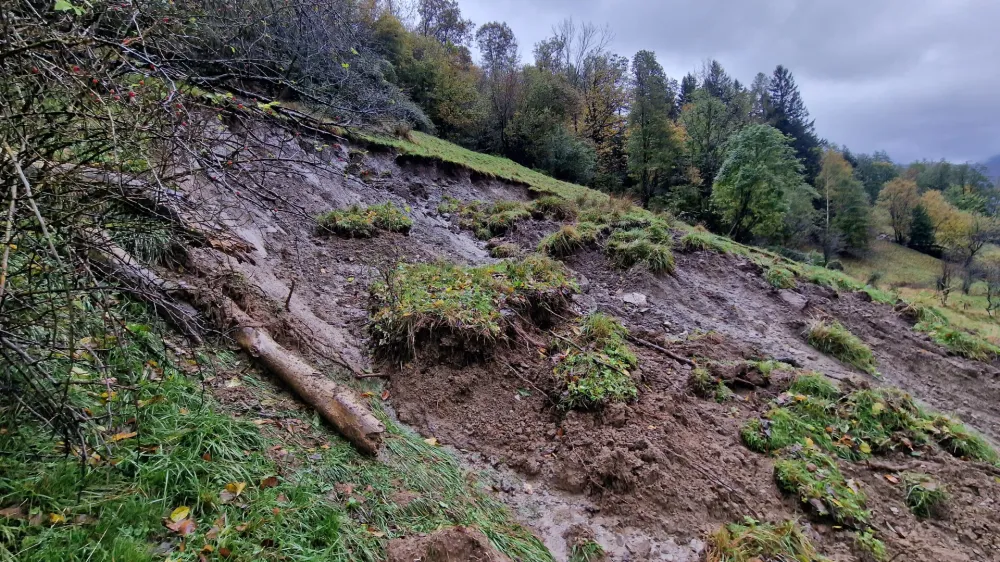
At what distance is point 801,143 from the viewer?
39.7m

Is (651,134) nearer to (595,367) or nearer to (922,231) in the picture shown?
(595,367)

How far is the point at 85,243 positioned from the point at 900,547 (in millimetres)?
5128

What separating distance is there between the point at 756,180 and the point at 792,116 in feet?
101

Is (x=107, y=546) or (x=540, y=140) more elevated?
(x=540, y=140)

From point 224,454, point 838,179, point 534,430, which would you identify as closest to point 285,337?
point 224,454

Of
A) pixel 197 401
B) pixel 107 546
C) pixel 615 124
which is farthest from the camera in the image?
pixel 615 124

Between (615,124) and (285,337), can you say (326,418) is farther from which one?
(615,124)

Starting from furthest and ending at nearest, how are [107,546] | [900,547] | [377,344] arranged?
[377,344] < [900,547] < [107,546]

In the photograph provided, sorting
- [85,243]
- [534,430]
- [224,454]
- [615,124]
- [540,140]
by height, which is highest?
[615,124]

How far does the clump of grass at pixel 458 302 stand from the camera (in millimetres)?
4176

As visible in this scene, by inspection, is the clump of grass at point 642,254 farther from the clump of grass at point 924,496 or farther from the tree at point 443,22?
the tree at point 443,22

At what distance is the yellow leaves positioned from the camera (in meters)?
1.81

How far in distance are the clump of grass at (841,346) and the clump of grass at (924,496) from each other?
318 cm

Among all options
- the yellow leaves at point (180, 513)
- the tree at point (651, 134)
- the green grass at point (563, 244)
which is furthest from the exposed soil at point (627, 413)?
the tree at point (651, 134)
